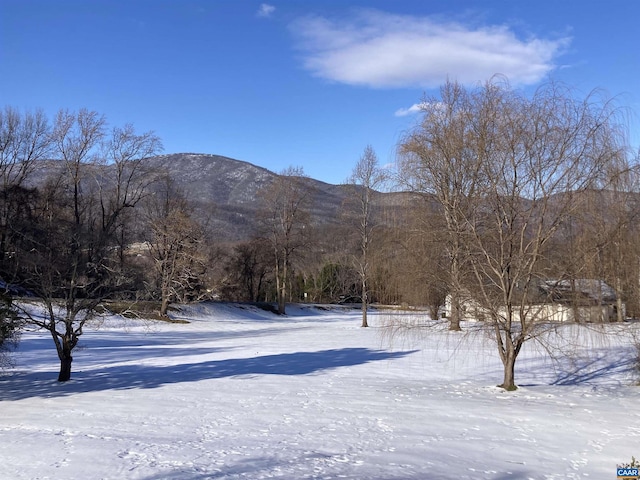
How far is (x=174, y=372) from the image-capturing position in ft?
57.6

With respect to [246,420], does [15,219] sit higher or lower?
higher

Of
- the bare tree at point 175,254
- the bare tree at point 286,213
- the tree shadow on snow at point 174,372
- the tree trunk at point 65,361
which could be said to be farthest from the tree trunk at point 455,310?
the bare tree at point 286,213

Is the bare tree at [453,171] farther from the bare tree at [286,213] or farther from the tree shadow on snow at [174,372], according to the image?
the bare tree at [286,213]

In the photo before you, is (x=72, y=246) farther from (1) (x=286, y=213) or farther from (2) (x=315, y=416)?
(1) (x=286, y=213)

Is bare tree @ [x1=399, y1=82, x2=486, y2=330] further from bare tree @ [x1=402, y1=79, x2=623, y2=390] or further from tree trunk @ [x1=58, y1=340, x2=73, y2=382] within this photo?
tree trunk @ [x1=58, y1=340, x2=73, y2=382]

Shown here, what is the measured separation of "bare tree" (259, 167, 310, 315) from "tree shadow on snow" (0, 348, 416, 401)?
83.9 ft

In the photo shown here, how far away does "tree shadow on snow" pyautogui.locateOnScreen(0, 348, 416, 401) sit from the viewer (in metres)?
14.5

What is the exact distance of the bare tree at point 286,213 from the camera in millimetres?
48000

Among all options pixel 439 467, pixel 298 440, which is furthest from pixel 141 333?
pixel 439 467

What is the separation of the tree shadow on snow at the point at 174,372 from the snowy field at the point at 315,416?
0.05 metres

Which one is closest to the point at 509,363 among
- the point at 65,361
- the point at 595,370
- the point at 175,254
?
the point at 595,370

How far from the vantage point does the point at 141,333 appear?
31078mm

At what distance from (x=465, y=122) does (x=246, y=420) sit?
825 centimetres

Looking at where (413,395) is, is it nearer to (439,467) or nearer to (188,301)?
(439,467)
